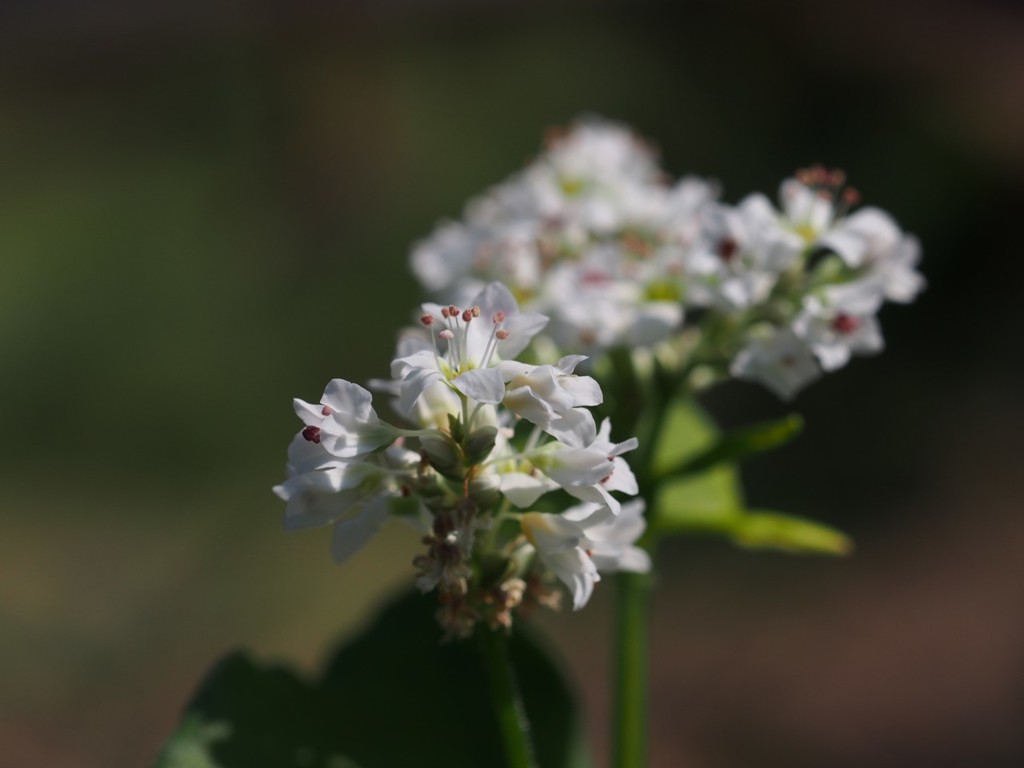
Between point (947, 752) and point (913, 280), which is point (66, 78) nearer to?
point (947, 752)

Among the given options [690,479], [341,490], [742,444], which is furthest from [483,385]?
[690,479]

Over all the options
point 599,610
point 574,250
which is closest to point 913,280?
point 574,250

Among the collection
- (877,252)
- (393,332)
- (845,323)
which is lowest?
(845,323)

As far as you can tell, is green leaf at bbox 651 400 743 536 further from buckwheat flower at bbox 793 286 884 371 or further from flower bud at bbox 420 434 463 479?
flower bud at bbox 420 434 463 479

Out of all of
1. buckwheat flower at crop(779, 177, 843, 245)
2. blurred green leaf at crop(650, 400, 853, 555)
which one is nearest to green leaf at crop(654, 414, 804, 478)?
blurred green leaf at crop(650, 400, 853, 555)

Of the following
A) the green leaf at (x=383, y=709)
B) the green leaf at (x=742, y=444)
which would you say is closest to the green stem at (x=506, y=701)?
the green leaf at (x=383, y=709)

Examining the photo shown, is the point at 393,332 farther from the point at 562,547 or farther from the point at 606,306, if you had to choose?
the point at 562,547
